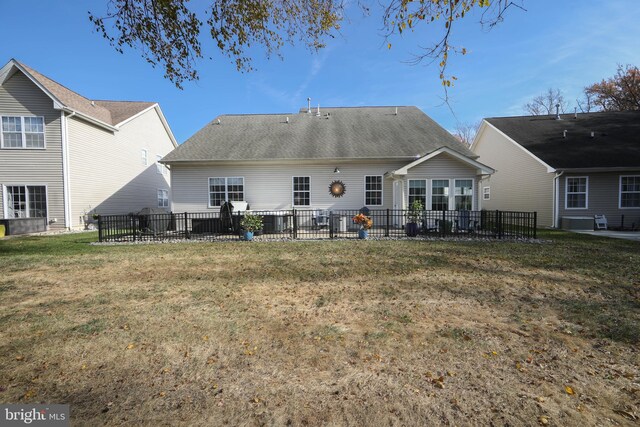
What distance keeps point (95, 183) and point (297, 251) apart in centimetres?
1499

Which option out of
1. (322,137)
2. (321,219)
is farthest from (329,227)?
(322,137)

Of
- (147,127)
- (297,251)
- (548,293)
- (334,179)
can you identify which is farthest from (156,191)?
(548,293)

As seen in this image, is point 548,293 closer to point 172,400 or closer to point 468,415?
point 468,415

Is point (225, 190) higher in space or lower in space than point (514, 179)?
lower

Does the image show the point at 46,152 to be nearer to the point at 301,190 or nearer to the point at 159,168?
the point at 159,168

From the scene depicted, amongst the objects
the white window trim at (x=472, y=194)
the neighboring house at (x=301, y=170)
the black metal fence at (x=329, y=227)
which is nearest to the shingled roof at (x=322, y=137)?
the neighboring house at (x=301, y=170)

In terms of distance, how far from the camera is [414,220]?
41.2 feet

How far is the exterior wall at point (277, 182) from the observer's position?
53.0ft

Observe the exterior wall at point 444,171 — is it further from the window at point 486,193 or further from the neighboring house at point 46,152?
the neighboring house at point 46,152

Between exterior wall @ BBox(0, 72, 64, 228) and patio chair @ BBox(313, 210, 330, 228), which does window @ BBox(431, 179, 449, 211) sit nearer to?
patio chair @ BBox(313, 210, 330, 228)

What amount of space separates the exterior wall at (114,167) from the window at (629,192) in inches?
1146

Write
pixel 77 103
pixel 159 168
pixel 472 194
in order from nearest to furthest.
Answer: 1. pixel 472 194
2. pixel 77 103
3. pixel 159 168

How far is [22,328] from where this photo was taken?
154 inches

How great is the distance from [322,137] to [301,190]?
387 centimetres
